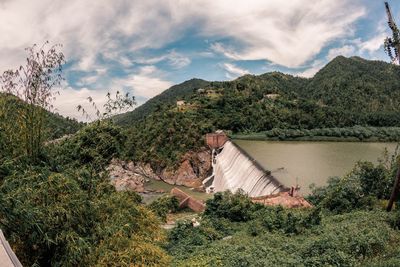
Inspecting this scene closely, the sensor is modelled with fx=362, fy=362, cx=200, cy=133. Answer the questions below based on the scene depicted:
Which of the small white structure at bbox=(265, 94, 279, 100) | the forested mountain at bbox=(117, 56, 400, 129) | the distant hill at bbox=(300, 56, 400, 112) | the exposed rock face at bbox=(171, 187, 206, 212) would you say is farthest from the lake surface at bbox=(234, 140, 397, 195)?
the distant hill at bbox=(300, 56, 400, 112)

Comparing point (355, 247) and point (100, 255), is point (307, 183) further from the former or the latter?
point (100, 255)

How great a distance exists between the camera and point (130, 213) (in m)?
6.97

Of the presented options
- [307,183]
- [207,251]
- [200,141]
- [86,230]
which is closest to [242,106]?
[200,141]

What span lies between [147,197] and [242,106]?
84.2 feet

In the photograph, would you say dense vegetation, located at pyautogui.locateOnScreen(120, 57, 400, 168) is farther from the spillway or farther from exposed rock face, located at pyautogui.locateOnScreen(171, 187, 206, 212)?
exposed rock face, located at pyautogui.locateOnScreen(171, 187, 206, 212)

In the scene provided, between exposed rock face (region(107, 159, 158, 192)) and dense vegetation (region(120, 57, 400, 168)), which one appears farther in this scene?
dense vegetation (region(120, 57, 400, 168))

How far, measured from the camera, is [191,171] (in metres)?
33.0

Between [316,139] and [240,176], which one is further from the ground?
[316,139]

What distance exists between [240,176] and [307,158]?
9019 mm

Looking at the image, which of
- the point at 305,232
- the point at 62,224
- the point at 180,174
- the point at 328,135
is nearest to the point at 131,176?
the point at 180,174

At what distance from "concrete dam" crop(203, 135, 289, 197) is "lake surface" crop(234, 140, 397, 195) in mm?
1750

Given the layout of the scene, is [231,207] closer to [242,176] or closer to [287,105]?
[242,176]

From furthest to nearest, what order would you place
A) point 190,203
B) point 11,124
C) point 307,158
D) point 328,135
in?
1. point 328,135
2. point 307,158
3. point 190,203
4. point 11,124

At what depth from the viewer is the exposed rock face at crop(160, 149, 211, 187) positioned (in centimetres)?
3193
